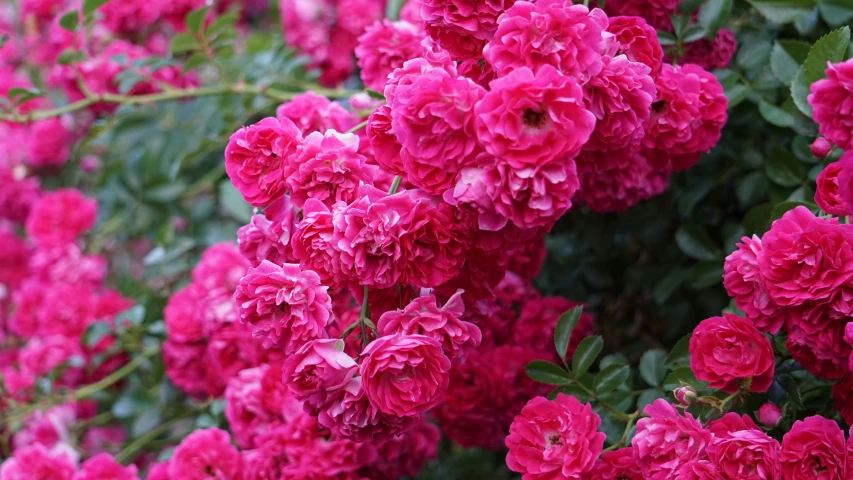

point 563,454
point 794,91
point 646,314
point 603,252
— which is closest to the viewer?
point 563,454

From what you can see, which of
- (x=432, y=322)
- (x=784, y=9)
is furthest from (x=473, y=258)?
(x=784, y=9)

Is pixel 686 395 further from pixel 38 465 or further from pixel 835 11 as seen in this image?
pixel 38 465

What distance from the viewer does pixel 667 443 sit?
78 centimetres

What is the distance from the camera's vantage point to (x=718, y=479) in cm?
74

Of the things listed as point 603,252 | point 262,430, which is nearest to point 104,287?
point 262,430

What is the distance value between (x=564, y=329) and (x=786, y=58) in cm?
50

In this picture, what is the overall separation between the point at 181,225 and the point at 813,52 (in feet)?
4.77

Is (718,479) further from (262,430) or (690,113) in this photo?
(262,430)

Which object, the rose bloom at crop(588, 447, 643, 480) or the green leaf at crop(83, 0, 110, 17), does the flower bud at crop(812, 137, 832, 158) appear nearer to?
the rose bloom at crop(588, 447, 643, 480)

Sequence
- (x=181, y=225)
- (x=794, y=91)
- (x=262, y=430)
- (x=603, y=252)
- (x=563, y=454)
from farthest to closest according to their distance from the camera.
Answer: (x=181, y=225) < (x=603, y=252) < (x=262, y=430) < (x=794, y=91) < (x=563, y=454)

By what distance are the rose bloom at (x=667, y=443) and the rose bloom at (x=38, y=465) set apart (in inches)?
41.0

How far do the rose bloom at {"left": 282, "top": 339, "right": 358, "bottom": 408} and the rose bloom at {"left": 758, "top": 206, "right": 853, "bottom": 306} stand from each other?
440mm

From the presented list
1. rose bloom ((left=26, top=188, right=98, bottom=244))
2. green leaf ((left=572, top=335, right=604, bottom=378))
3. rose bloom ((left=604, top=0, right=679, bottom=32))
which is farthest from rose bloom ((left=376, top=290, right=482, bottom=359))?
rose bloom ((left=26, top=188, right=98, bottom=244))

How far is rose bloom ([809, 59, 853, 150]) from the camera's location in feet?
2.34
